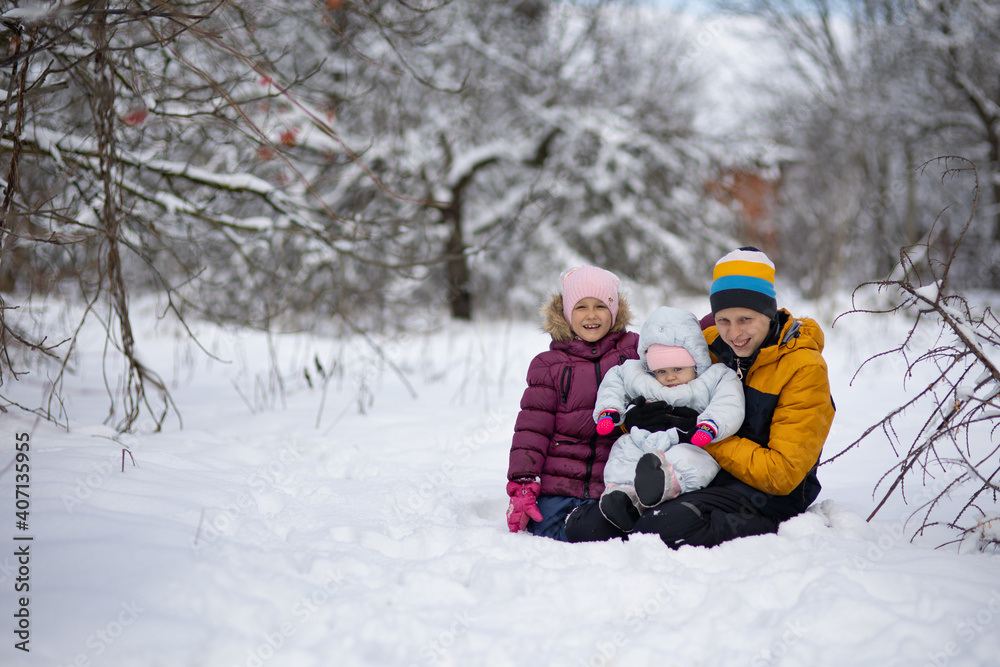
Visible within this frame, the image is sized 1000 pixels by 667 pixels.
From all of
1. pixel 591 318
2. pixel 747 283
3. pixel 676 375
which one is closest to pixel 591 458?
pixel 676 375

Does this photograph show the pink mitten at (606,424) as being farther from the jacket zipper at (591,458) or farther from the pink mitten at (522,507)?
the pink mitten at (522,507)

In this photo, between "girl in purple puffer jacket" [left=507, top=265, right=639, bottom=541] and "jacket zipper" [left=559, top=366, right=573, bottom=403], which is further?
"jacket zipper" [left=559, top=366, right=573, bottom=403]

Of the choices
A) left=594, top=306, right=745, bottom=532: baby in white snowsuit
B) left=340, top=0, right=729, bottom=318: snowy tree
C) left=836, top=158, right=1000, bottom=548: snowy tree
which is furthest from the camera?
left=340, top=0, right=729, bottom=318: snowy tree

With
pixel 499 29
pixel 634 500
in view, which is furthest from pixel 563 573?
pixel 499 29

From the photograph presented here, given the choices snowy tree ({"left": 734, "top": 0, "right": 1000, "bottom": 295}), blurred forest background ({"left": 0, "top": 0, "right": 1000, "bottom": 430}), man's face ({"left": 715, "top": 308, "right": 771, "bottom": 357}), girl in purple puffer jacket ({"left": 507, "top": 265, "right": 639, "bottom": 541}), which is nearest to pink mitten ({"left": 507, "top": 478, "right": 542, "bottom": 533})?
girl in purple puffer jacket ({"left": 507, "top": 265, "right": 639, "bottom": 541})

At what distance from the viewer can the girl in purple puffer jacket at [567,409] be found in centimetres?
273

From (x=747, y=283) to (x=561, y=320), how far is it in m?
0.87

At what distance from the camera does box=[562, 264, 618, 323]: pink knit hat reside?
9.62 ft

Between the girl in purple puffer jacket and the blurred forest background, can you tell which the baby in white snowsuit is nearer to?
the girl in purple puffer jacket

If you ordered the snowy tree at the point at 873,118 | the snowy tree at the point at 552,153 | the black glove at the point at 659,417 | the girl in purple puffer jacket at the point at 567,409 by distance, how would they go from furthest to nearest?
the snowy tree at the point at 873,118 → the snowy tree at the point at 552,153 → the girl in purple puffer jacket at the point at 567,409 → the black glove at the point at 659,417

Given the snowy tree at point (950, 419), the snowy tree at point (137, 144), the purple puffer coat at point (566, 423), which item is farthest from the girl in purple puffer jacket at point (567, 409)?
the snowy tree at point (137, 144)

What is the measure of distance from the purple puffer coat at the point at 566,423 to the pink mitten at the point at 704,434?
46 cm

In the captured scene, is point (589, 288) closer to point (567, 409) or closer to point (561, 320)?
point (561, 320)

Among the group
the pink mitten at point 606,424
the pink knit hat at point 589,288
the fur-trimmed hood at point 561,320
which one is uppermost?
the pink knit hat at point 589,288
